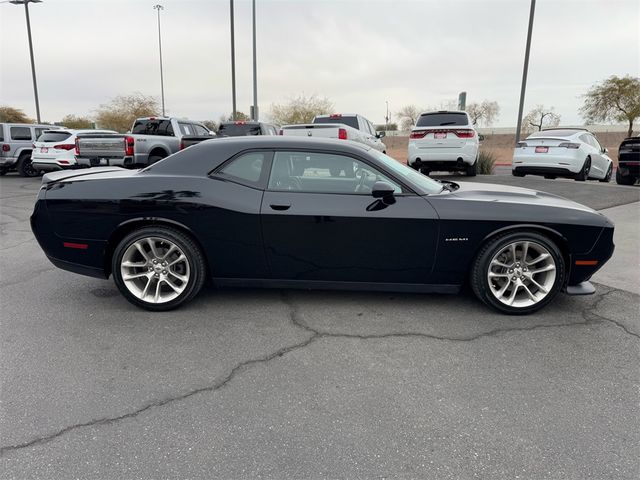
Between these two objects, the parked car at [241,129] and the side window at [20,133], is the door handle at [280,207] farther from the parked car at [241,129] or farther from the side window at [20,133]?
the side window at [20,133]

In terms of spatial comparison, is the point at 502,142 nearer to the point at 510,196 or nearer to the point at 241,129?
the point at 241,129

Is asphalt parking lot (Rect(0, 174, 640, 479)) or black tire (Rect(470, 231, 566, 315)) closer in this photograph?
asphalt parking lot (Rect(0, 174, 640, 479))

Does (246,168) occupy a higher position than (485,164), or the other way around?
(246,168)

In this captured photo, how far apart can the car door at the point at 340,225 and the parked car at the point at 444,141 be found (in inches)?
320

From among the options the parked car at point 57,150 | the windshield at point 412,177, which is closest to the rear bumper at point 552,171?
the windshield at point 412,177

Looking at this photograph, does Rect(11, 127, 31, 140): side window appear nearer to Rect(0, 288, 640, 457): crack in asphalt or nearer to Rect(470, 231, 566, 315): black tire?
Rect(0, 288, 640, 457): crack in asphalt

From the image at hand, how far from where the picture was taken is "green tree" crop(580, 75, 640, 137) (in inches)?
1457

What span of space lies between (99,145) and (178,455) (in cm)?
1111

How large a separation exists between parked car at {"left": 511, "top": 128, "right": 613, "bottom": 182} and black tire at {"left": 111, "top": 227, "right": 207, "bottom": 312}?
33.2 feet

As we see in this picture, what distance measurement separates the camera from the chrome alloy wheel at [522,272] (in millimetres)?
3592

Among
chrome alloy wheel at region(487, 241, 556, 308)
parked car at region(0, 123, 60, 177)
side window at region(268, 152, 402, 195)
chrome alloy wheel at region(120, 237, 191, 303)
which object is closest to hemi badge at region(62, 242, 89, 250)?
chrome alloy wheel at region(120, 237, 191, 303)

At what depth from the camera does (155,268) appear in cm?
372

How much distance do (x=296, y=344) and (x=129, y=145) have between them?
389 inches

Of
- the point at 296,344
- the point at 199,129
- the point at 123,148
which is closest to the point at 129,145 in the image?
the point at 123,148
